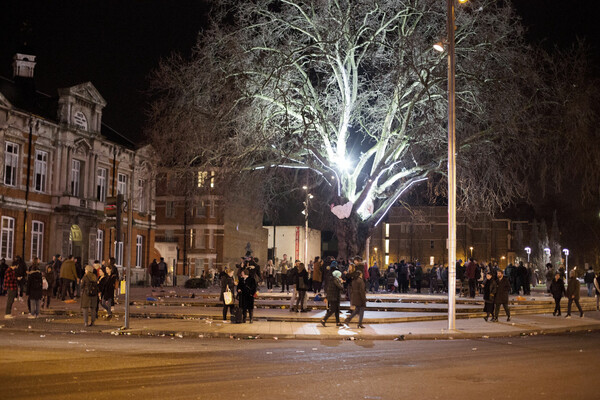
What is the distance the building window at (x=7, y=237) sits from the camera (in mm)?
43000

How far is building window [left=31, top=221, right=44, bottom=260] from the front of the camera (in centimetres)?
4562

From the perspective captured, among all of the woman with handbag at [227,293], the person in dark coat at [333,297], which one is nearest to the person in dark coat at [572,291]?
the person in dark coat at [333,297]

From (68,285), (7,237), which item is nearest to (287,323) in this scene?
(68,285)

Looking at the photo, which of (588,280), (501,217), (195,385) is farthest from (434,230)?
(195,385)

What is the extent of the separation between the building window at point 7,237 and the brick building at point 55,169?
0.06 meters

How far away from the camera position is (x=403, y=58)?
87.9 feet

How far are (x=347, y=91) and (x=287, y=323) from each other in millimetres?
11470

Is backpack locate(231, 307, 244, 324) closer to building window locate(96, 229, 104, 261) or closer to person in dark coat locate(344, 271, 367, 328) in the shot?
person in dark coat locate(344, 271, 367, 328)

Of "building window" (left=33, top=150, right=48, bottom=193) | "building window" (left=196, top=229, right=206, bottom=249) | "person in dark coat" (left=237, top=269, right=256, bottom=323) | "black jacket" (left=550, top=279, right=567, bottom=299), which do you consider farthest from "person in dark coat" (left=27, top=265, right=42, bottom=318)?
"building window" (left=196, top=229, right=206, bottom=249)

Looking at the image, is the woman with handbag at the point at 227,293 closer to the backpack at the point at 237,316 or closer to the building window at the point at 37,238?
the backpack at the point at 237,316

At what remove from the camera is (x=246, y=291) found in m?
21.1

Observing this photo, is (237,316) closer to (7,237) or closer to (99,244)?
(7,237)

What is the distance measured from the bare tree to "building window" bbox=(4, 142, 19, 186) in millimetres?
19631

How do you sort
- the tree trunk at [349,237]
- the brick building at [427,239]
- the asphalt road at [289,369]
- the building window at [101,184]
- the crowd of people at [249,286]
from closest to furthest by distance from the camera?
the asphalt road at [289,369], the crowd of people at [249,286], the tree trunk at [349,237], the building window at [101,184], the brick building at [427,239]
